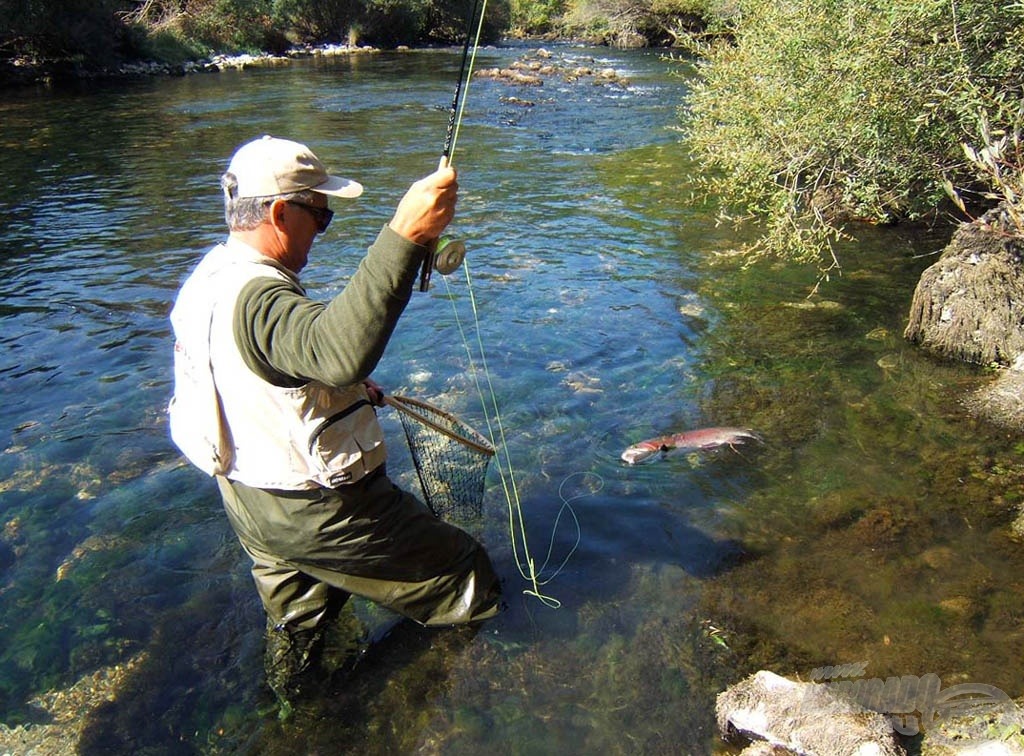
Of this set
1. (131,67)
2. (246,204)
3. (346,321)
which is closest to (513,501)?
(246,204)

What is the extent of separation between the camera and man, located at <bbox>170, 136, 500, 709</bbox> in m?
2.68

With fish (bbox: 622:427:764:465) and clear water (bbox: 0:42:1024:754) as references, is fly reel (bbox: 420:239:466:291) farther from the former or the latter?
fish (bbox: 622:427:764:465)

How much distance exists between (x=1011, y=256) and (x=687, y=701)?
223 inches

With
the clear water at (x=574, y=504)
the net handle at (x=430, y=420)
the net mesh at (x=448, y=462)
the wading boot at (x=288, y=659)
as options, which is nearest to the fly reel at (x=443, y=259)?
the net handle at (x=430, y=420)

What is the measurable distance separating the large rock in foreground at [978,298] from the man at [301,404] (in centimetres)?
553

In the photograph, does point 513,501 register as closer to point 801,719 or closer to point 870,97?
point 801,719

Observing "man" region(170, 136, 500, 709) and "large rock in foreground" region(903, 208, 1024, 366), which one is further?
"large rock in foreground" region(903, 208, 1024, 366)

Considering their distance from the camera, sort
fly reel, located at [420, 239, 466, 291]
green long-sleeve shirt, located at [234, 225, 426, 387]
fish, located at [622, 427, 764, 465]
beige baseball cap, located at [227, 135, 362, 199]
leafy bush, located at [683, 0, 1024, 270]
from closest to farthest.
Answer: green long-sleeve shirt, located at [234, 225, 426, 387], fly reel, located at [420, 239, 466, 291], beige baseball cap, located at [227, 135, 362, 199], fish, located at [622, 427, 764, 465], leafy bush, located at [683, 0, 1024, 270]

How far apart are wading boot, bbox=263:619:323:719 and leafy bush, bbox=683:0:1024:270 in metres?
6.28

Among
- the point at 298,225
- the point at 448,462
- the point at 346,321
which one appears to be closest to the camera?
the point at 346,321

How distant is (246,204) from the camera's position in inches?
126

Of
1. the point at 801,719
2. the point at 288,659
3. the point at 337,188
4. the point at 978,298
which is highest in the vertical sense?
the point at 337,188

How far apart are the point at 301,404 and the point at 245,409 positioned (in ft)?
0.75

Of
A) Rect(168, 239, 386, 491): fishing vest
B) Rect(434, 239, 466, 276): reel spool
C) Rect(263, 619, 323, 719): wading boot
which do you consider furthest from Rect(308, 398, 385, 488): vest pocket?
Rect(263, 619, 323, 719): wading boot
